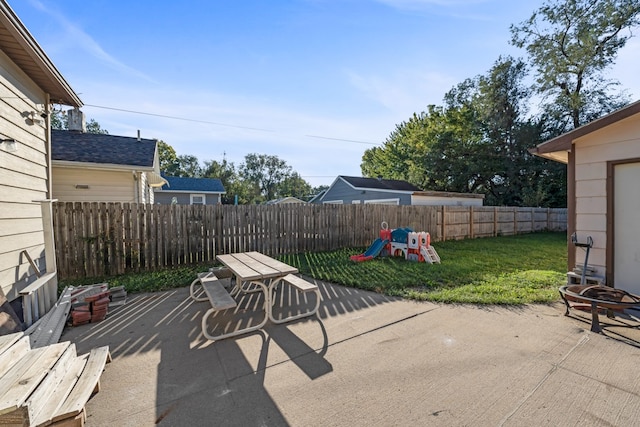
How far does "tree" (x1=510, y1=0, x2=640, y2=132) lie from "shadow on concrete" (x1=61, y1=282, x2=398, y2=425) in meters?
23.3

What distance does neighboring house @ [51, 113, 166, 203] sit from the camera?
7516mm

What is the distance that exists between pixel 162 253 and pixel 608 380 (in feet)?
24.0

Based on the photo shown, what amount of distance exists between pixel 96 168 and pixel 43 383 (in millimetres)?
7822

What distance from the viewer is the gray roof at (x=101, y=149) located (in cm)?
762

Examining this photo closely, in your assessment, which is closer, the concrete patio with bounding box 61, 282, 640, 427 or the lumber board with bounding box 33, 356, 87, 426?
the lumber board with bounding box 33, 356, 87, 426

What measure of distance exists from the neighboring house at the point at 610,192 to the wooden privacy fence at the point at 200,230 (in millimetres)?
5807

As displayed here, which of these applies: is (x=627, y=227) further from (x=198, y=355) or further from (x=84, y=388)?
(x=84, y=388)

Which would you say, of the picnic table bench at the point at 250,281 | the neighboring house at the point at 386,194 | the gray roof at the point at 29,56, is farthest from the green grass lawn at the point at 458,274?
the neighboring house at the point at 386,194

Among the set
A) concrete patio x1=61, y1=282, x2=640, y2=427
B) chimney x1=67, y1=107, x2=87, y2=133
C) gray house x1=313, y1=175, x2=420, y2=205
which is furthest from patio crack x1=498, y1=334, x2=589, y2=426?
chimney x1=67, y1=107, x2=87, y2=133

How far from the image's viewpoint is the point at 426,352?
2.75 m

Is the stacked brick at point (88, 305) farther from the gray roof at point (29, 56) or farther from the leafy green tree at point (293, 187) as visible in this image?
the leafy green tree at point (293, 187)

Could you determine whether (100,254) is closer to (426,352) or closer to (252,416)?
(252,416)

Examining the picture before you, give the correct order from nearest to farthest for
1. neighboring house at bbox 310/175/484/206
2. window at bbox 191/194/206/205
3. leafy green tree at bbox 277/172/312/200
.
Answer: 1. neighboring house at bbox 310/175/484/206
2. window at bbox 191/194/206/205
3. leafy green tree at bbox 277/172/312/200

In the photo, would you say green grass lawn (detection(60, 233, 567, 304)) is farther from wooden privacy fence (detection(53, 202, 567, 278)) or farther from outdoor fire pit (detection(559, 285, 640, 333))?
outdoor fire pit (detection(559, 285, 640, 333))
